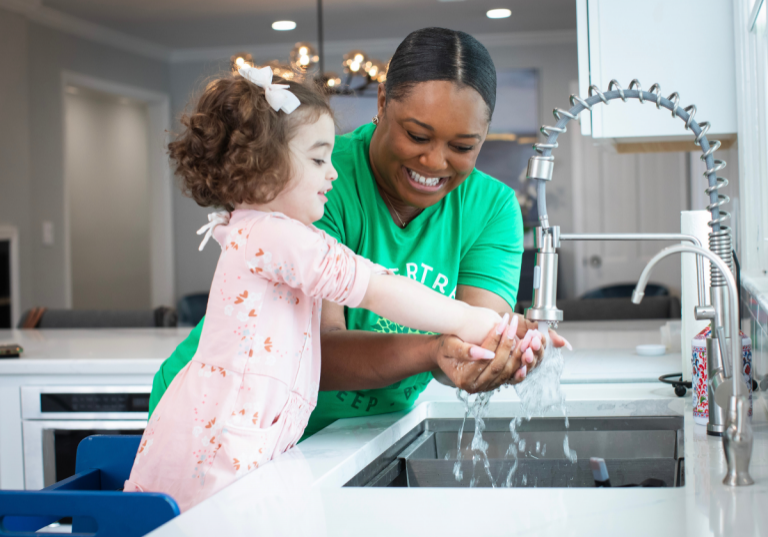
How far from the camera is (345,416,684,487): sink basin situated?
3.48 ft

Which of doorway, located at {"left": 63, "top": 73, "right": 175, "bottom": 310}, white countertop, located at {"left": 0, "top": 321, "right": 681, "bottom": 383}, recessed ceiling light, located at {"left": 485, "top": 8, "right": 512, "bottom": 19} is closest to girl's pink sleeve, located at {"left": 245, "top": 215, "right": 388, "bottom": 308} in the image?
white countertop, located at {"left": 0, "top": 321, "right": 681, "bottom": 383}

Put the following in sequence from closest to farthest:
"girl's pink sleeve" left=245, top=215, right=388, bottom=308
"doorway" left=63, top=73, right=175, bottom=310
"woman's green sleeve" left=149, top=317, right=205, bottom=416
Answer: "girl's pink sleeve" left=245, top=215, right=388, bottom=308
"woman's green sleeve" left=149, top=317, right=205, bottom=416
"doorway" left=63, top=73, right=175, bottom=310

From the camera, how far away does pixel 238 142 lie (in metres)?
0.95

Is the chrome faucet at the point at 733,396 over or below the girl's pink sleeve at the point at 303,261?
below

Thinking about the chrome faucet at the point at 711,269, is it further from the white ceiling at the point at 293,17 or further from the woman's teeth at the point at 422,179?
the white ceiling at the point at 293,17

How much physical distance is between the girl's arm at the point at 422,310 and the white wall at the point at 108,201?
17.9ft

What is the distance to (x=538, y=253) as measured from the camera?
0.84 m

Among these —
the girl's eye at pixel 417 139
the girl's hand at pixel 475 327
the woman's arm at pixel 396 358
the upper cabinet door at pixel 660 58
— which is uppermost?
the upper cabinet door at pixel 660 58

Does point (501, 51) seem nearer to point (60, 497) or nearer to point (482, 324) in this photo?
point (482, 324)

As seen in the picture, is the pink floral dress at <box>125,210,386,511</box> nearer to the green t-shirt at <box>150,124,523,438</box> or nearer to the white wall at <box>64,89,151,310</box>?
the green t-shirt at <box>150,124,523,438</box>

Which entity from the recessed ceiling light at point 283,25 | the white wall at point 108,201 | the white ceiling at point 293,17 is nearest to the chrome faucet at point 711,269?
the white ceiling at point 293,17

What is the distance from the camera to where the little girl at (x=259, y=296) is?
904 millimetres

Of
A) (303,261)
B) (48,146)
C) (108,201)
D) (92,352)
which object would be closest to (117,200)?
(108,201)

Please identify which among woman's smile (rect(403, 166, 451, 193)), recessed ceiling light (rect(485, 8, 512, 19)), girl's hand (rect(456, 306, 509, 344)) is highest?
recessed ceiling light (rect(485, 8, 512, 19))
